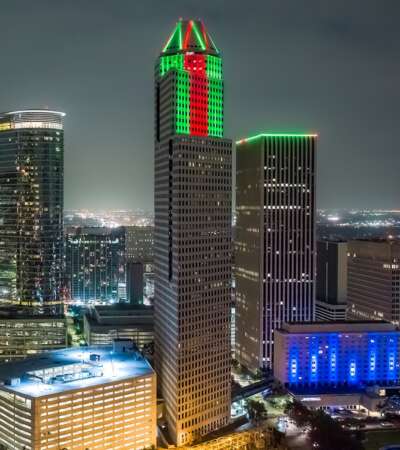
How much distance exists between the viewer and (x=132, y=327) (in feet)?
366

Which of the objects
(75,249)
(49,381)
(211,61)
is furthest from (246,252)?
(75,249)

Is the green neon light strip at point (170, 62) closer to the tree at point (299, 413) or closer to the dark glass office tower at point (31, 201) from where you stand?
the tree at point (299, 413)

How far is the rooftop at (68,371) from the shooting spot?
66850 mm

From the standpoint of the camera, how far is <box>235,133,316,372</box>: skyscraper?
100m

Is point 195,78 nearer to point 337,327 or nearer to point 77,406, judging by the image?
point 77,406

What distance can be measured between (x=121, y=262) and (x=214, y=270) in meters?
97.2

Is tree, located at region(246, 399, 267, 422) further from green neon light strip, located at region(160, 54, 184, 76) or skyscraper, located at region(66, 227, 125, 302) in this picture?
skyscraper, located at region(66, 227, 125, 302)

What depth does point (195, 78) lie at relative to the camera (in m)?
74.4

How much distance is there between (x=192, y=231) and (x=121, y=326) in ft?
145

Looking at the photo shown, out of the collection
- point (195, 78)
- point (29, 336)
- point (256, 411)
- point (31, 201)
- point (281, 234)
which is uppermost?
point (195, 78)

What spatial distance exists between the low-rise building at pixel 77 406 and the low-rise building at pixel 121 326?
3416 cm

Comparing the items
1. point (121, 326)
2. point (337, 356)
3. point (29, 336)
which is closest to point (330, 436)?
point (337, 356)

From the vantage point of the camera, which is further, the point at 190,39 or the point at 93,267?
the point at 93,267

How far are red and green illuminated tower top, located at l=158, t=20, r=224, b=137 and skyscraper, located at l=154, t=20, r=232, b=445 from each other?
118mm
